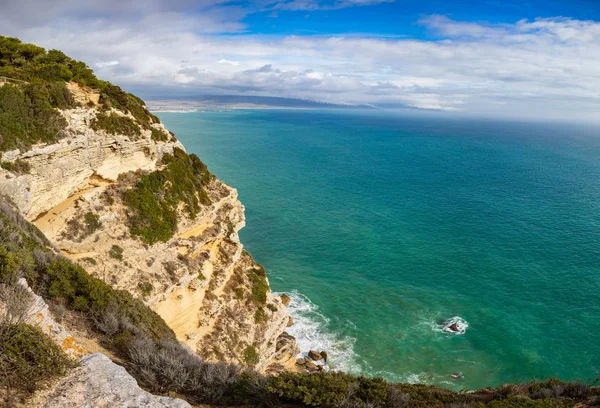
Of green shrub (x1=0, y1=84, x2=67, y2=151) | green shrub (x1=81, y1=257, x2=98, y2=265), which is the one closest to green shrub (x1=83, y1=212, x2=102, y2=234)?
green shrub (x1=81, y1=257, x2=98, y2=265)

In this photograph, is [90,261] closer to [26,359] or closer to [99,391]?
[26,359]

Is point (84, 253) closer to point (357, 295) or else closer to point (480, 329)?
point (357, 295)

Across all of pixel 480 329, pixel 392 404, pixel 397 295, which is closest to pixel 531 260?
pixel 480 329

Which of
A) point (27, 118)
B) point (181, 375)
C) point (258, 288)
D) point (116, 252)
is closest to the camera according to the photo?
point (181, 375)

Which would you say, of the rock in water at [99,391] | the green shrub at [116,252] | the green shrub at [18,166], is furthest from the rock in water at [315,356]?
the rock in water at [99,391]

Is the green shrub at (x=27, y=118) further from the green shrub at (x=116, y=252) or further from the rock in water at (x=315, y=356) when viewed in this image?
the rock in water at (x=315, y=356)

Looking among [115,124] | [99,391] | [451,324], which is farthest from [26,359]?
[451,324]
